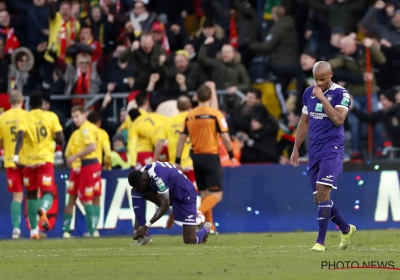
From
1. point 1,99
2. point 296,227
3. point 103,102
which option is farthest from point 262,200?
point 1,99

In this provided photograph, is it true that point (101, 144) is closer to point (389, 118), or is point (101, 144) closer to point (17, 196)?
point (17, 196)

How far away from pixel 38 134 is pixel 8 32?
6442 mm

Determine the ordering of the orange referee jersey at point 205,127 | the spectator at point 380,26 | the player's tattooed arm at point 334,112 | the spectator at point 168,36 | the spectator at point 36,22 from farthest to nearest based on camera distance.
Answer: the spectator at point 36,22 → the spectator at point 168,36 → the spectator at point 380,26 → the orange referee jersey at point 205,127 → the player's tattooed arm at point 334,112

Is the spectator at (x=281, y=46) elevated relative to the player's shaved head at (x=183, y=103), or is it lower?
elevated

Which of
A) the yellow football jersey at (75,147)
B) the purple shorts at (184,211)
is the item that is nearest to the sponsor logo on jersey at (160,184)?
the purple shorts at (184,211)

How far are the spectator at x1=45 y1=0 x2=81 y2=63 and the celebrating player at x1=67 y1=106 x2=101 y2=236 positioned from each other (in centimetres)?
465

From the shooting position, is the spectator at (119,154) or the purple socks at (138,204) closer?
the purple socks at (138,204)

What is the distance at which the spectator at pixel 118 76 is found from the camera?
22.9 m

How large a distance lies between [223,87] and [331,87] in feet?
30.4

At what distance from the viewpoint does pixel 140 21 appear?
2356 cm

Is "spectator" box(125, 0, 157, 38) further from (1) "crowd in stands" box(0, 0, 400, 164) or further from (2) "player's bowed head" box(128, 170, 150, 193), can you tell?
(2) "player's bowed head" box(128, 170, 150, 193)

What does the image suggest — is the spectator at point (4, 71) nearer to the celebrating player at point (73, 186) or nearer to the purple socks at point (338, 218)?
the celebrating player at point (73, 186)

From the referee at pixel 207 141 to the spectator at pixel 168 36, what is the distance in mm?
4970

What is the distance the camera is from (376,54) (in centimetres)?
2059
